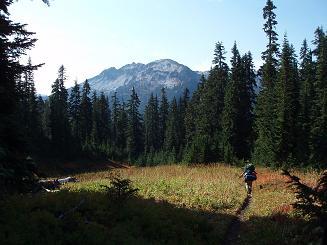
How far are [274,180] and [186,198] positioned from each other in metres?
8.29

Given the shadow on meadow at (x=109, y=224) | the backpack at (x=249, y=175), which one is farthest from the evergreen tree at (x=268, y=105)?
the shadow on meadow at (x=109, y=224)

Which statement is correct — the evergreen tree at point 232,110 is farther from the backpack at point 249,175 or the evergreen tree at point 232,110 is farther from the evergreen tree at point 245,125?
the backpack at point 249,175

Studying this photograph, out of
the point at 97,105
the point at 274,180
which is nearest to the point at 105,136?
the point at 97,105

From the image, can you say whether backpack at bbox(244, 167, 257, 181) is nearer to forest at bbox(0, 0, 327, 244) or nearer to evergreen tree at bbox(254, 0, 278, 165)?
forest at bbox(0, 0, 327, 244)

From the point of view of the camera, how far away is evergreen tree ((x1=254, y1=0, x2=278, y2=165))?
44.5 metres

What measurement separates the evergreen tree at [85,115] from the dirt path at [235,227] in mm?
76954

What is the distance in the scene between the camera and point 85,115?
97.1 m

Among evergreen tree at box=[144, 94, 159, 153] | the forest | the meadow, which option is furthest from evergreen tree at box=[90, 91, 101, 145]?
the meadow

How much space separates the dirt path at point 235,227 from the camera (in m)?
14.6

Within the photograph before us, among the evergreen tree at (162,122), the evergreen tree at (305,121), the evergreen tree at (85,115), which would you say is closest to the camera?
the evergreen tree at (305,121)

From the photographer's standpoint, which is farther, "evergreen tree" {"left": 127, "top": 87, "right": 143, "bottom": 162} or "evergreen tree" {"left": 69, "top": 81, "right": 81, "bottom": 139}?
"evergreen tree" {"left": 127, "top": 87, "right": 143, "bottom": 162}

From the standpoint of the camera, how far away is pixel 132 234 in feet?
41.2

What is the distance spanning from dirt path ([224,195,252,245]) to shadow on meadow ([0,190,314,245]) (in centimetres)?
21

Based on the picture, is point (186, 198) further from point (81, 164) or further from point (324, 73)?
point (81, 164)
